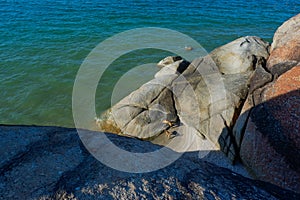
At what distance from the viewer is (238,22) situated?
24.5 meters

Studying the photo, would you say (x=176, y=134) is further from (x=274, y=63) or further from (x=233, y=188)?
(x=233, y=188)

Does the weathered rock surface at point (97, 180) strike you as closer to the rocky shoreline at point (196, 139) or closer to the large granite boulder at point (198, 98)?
the rocky shoreline at point (196, 139)

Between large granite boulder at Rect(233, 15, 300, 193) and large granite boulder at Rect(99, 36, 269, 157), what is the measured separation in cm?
91

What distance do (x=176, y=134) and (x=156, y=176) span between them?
7.98 m

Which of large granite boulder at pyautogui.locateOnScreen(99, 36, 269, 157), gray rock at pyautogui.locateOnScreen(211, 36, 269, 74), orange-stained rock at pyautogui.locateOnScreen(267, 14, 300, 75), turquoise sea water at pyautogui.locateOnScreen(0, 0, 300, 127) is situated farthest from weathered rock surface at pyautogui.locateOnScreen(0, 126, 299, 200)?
turquoise sea water at pyautogui.locateOnScreen(0, 0, 300, 127)

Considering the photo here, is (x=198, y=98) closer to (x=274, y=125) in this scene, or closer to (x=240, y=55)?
(x=240, y=55)

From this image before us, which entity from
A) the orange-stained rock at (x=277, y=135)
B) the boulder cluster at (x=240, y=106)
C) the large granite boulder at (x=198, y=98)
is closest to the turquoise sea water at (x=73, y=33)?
the large granite boulder at (x=198, y=98)

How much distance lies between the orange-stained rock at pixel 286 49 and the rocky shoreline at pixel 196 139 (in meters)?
0.05

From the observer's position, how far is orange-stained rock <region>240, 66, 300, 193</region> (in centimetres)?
636

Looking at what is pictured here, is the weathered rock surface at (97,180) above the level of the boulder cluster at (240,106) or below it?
above

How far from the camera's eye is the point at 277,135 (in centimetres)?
666

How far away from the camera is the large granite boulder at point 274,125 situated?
21.0 feet

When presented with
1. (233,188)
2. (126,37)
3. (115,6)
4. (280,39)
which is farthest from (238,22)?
(233,188)

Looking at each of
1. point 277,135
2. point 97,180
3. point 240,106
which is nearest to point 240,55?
point 240,106
